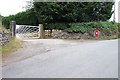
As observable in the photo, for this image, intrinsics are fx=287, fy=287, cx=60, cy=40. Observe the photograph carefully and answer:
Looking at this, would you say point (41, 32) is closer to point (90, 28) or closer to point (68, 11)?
point (68, 11)

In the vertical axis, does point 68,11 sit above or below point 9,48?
above

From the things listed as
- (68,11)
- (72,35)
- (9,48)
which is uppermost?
(68,11)

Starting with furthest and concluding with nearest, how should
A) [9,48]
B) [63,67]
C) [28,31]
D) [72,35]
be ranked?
[28,31]
[72,35]
[9,48]
[63,67]

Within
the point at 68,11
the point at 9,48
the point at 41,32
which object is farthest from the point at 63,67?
the point at 41,32

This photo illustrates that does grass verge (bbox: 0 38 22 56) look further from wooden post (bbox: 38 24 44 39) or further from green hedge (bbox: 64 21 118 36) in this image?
green hedge (bbox: 64 21 118 36)

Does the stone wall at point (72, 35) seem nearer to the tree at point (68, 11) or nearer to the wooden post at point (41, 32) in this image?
the wooden post at point (41, 32)

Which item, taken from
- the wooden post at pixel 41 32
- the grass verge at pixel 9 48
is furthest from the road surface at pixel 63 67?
the wooden post at pixel 41 32

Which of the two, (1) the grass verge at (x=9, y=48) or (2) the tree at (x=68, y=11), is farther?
(2) the tree at (x=68, y=11)

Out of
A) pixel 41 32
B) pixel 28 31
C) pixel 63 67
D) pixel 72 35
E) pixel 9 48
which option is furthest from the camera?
pixel 28 31

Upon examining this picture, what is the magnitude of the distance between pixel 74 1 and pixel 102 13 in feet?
12.2

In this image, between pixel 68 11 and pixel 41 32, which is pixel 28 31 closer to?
pixel 41 32

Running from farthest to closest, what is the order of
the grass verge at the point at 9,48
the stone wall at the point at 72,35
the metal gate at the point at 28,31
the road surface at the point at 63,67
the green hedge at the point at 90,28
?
the metal gate at the point at 28,31 < the green hedge at the point at 90,28 < the stone wall at the point at 72,35 < the grass verge at the point at 9,48 < the road surface at the point at 63,67

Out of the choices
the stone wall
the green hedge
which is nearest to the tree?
the green hedge

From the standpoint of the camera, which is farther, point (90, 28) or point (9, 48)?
point (90, 28)
